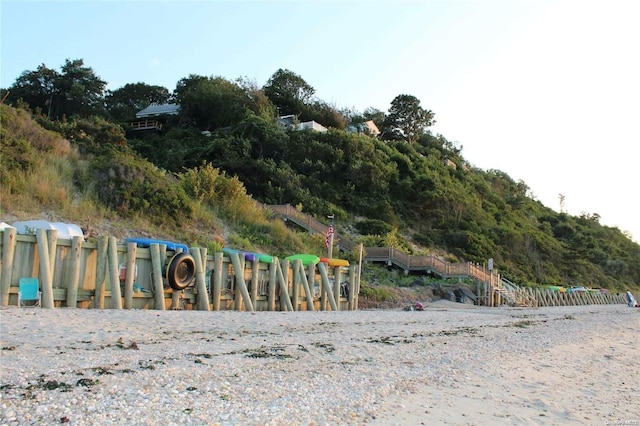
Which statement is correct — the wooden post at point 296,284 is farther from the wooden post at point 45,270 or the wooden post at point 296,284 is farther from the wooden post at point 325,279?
the wooden post at point 45,270

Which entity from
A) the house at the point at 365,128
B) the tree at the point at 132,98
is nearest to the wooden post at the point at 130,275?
the house at the point at 365,128

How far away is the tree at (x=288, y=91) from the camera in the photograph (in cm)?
6656

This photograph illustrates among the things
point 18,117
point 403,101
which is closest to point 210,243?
point 18,117

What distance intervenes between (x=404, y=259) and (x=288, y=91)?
1636 inches

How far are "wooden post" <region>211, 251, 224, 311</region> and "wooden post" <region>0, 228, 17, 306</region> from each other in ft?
16.0

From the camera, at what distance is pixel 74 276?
35.4ft

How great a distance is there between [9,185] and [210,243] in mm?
7027

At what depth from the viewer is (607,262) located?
66.6m

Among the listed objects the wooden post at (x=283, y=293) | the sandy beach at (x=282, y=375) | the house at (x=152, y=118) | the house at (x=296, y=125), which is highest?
the house at (x=152, y=118)

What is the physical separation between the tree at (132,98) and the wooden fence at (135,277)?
190 ft

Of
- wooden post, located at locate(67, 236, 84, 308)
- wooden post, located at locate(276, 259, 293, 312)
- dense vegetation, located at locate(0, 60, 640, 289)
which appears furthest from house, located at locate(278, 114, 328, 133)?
wooden post, located at locate(67, 236, 84, 308)

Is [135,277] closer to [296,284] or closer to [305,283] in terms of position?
[296,284]

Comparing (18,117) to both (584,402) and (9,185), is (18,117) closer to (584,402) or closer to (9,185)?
(9,185)

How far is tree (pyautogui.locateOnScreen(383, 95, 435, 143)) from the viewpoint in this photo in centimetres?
7481
